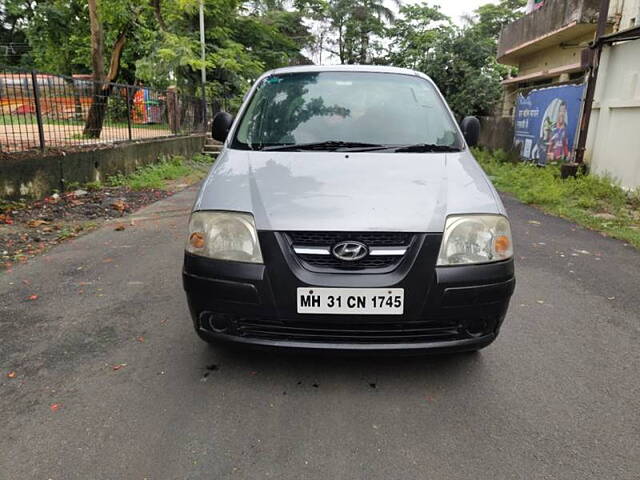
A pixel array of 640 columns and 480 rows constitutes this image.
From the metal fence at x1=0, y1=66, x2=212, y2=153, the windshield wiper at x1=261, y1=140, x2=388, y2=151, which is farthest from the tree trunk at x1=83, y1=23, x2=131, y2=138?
the windshield wiper at x1=261, y1=140, x2=388, y2=151

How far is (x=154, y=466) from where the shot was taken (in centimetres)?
197

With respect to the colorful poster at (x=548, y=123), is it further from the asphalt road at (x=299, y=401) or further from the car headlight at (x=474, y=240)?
the car headlight at (x=474, y=240)

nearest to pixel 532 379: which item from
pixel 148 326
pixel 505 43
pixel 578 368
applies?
pixel 578 368

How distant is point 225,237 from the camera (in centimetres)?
242

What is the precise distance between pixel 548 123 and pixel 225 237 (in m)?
11.9

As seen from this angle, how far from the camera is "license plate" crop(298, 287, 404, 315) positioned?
2254 mm

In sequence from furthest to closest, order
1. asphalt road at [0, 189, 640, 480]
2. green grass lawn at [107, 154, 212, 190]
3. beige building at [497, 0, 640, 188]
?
green grass lawn at [107, 154, 212, 190], beige building at [497, 0, 640, 188], asphalt road at [0, 189, 640, 480]

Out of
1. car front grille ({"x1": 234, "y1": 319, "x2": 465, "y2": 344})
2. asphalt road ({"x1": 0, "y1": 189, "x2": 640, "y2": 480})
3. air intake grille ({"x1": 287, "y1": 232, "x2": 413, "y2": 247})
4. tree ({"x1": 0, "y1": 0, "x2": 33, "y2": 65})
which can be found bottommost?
asphalt road ({"x1": 0, "y1": 189, "x2": 640, "y2": 480})

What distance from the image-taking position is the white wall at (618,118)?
8273 millimetres

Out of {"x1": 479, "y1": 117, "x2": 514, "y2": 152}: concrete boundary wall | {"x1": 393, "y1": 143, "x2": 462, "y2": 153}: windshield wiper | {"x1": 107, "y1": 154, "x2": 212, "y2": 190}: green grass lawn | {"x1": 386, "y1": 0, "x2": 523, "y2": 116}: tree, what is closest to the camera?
{"x1": 393, "y1": 143, "x2": 462, "y2": 153}: windshield wiper

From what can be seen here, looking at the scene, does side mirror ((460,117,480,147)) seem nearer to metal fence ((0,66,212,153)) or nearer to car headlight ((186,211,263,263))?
car headlight ((186,211,263,263))

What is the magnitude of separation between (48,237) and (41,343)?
9.35 feet

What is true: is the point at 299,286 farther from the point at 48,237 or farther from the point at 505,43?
the point at 505,43

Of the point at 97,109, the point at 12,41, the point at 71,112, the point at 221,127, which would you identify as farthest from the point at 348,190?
the point at 12,41
